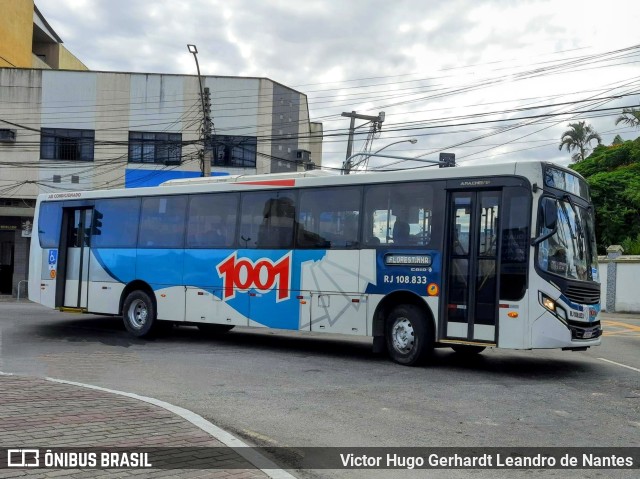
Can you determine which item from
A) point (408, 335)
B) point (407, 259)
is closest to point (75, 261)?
point (407, 259)

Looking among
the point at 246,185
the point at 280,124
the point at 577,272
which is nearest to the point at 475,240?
the point at 577,272

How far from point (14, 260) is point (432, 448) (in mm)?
31933

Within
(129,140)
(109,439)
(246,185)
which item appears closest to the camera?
(109,439)

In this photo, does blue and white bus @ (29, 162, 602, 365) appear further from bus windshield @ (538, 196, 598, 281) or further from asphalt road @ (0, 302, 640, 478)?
asphalt road @ (0, 302, 640, 478)

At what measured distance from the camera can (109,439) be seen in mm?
6297

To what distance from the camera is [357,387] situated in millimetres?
9992

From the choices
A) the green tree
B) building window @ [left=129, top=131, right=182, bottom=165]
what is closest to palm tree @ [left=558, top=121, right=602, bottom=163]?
the green tree

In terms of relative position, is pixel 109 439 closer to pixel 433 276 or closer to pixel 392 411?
pixel 392 411

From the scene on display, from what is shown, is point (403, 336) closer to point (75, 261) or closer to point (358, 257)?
point (358, 257)

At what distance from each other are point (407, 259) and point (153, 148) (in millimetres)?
24789

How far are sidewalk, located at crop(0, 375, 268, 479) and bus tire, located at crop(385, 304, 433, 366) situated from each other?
17.1 ft

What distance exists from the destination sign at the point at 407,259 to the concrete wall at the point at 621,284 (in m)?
21.6

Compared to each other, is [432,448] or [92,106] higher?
[92,106]

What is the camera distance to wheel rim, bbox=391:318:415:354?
39.1 ft
